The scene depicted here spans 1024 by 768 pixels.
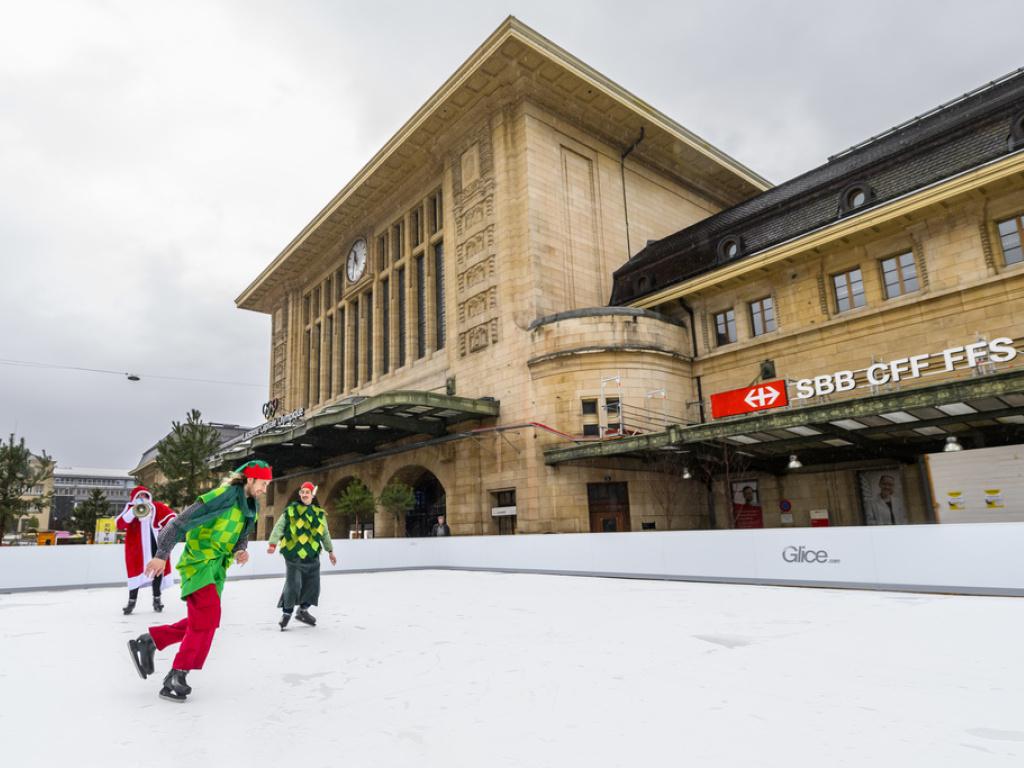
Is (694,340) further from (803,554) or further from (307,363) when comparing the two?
(307,363)

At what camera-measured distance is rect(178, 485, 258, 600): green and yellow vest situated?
568 cm

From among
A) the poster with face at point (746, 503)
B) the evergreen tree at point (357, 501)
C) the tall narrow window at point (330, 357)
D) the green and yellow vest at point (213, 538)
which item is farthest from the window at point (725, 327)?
the tall narrow window at point (330, 357)

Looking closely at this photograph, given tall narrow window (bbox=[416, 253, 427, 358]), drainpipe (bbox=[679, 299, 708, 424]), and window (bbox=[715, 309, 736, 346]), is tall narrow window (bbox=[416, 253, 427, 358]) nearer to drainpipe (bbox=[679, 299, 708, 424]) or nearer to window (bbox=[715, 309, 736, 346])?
drainpipe (bbox=[679, 299, 708, 424])

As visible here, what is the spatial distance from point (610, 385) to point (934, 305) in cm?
1071

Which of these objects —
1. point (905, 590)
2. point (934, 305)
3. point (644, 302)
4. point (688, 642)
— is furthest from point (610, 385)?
point (688, 642)

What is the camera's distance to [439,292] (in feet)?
109

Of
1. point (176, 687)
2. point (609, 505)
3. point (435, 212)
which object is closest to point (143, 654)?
point (176, 687)

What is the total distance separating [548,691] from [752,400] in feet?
56.6

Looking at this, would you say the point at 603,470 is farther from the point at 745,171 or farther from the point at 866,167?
the point at 745,171

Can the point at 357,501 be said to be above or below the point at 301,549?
above

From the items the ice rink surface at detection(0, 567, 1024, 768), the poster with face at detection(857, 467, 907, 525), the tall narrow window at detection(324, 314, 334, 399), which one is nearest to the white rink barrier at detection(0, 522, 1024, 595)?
the ice rink surface at detection(0, 567, 1024, 768)

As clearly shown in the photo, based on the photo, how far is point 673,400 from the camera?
84.6 ft

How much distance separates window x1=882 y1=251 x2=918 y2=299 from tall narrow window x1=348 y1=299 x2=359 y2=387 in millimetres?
27436

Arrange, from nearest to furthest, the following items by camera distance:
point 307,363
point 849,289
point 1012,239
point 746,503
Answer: point 1012,239 < point 849,289 < point 746,503 < point 307,363
